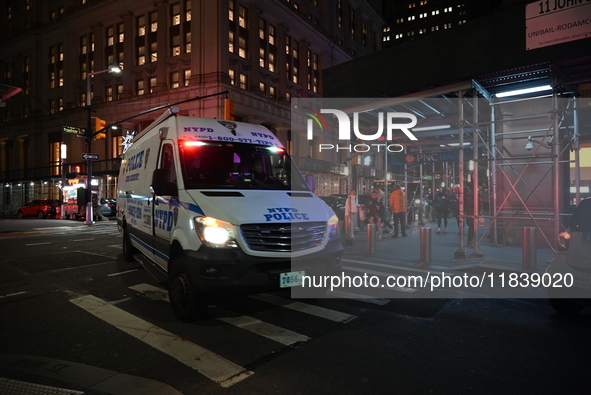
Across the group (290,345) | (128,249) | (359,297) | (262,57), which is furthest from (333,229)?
(262,57)

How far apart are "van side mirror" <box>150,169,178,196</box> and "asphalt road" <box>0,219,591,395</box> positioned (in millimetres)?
1716

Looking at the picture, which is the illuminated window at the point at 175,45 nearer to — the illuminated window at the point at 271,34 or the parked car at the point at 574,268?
the illuminated window at the point at 271,34

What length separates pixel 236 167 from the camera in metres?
5.96

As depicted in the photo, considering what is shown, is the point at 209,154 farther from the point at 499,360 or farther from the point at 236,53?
the point at 236,53

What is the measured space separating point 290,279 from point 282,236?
1.85ft

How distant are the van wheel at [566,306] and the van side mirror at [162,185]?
5.51 meters

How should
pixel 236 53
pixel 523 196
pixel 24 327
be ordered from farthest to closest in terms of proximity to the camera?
pixel 236 53 < pixel 523 196 < pixel 24 327

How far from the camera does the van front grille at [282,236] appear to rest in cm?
479

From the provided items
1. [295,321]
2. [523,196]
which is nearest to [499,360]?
[295,321]

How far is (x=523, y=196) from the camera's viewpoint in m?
11.8

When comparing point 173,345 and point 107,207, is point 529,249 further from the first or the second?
point 107,207

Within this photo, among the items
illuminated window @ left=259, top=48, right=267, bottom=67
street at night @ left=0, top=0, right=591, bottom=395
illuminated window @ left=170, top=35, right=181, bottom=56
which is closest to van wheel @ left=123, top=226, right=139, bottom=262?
street at night @ left=0, top=0, right=591, bottom=395

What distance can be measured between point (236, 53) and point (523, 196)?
32003 mm

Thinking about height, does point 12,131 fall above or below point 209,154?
above
